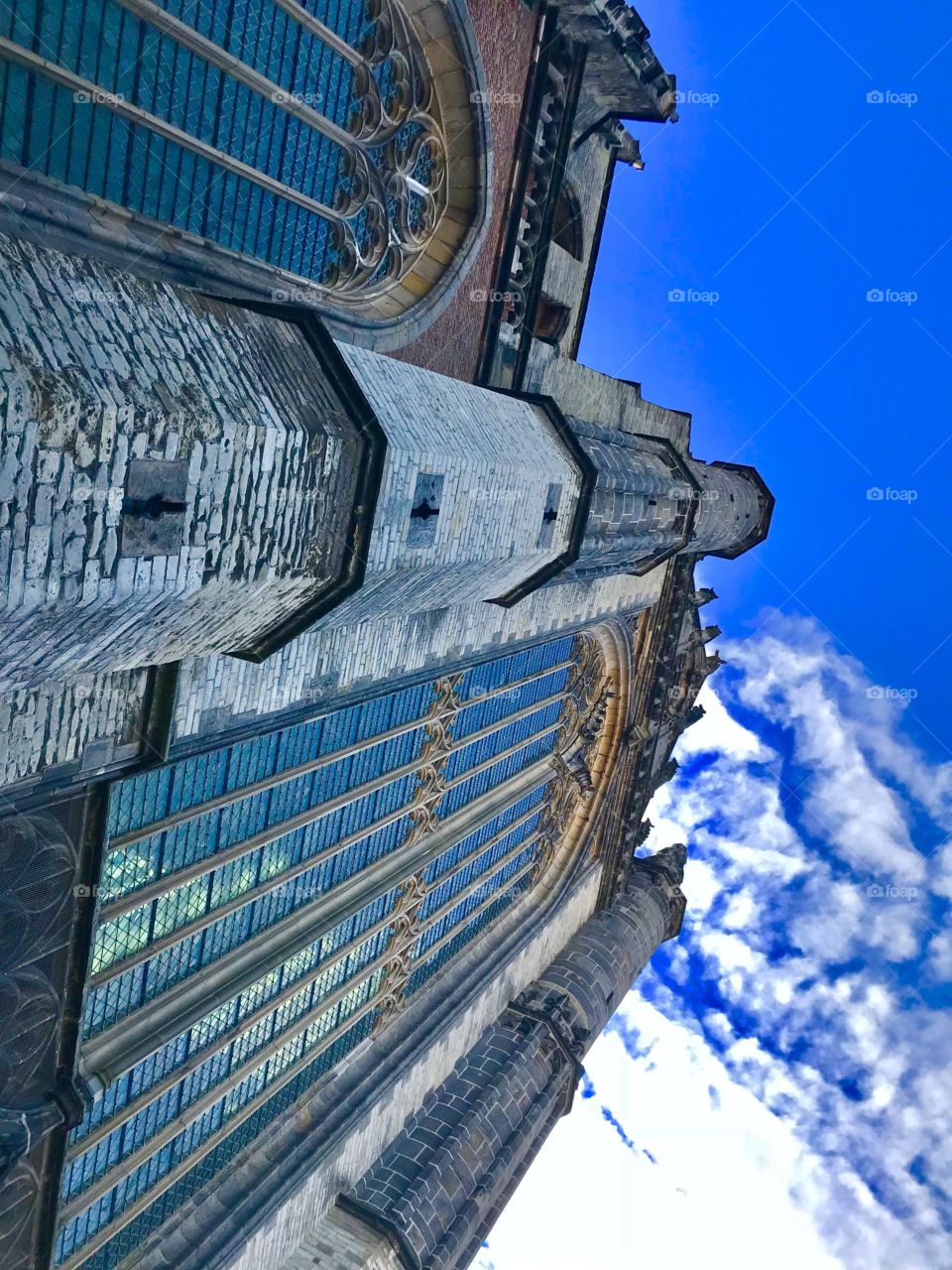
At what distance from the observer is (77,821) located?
10.6 meters

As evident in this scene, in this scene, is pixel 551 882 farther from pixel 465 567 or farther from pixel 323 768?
pixel 465 567

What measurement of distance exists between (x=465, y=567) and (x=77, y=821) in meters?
6.32

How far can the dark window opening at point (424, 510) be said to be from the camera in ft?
39.4

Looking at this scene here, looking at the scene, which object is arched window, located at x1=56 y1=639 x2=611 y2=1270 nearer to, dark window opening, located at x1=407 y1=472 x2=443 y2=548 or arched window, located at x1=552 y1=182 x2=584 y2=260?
dark window opening, located at x1=407 y1=472 x2=443 y2=548

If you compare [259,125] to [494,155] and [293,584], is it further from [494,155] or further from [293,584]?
[293,584]

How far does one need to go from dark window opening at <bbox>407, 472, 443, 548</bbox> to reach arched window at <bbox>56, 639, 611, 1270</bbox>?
441 cm

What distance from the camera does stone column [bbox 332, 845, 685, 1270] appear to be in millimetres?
19750

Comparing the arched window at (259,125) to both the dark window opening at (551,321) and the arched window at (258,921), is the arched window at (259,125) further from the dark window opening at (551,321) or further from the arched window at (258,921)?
the arched window at (258,921)

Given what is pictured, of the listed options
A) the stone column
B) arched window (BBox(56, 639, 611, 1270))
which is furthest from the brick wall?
the stone column

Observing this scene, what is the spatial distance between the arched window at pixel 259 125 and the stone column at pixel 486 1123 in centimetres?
1799

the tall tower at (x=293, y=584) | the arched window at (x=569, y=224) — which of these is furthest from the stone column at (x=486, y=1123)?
the arched window at (x=569, y=224)

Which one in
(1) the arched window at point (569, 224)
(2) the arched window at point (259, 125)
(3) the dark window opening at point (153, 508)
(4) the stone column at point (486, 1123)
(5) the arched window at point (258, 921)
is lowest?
(4) the stone column at point (486, 1123)

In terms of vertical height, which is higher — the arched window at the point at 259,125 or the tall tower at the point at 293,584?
the arched window at the point at 259,125

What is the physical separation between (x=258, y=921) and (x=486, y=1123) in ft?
36.9
